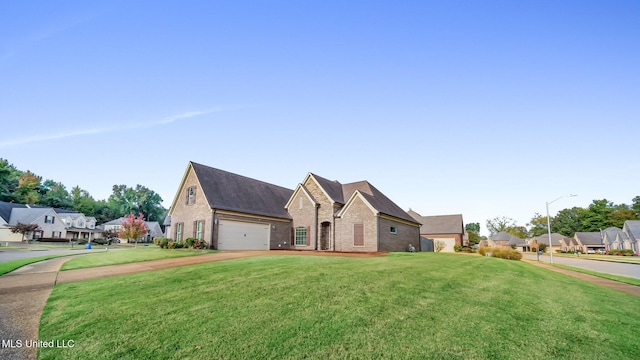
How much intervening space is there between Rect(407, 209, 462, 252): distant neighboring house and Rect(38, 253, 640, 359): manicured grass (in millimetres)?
47906

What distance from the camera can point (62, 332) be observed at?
611 centimetres

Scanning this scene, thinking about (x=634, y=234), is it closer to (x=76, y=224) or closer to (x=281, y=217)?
(x=281, y=217)

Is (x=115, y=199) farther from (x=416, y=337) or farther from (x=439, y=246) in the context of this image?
(x=416, y=337)

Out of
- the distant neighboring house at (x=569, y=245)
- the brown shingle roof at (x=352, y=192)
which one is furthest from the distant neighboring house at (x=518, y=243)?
the brown shingle roof at (x=352, y=192)

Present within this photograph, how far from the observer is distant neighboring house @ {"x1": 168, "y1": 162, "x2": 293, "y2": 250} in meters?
27.5

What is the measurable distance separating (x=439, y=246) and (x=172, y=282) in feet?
155

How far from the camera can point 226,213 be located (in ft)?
92.0

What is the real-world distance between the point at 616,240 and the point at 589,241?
12431 millimetres

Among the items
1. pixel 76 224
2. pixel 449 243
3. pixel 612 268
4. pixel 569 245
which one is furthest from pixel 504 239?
pixel 76 224

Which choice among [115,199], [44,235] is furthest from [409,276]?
[115,199]

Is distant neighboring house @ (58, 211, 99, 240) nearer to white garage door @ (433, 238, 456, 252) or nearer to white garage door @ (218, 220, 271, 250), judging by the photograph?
white garage door @ (218, 220, 271, 250)

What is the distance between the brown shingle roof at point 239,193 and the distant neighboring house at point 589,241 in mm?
93502

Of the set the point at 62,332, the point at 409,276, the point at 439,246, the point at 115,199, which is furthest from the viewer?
the point at 115,199

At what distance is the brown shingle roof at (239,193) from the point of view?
28.6 m
